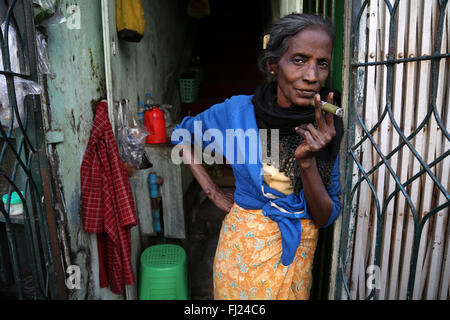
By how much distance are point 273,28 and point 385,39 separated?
1.57 feet

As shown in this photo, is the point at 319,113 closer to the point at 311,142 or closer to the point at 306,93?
the point at 311,142

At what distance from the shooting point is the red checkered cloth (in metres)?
1.95

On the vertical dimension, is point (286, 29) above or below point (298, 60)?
above

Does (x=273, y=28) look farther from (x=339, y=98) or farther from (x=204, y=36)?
(x=204, y=36)

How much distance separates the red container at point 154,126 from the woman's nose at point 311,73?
182 centimetres

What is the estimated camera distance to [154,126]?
2787 millimetres

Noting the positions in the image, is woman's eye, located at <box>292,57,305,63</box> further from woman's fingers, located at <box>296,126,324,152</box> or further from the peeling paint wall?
the peeling paint wall

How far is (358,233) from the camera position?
147 centimetres

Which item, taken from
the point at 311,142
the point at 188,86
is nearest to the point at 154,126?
the point at 311,142

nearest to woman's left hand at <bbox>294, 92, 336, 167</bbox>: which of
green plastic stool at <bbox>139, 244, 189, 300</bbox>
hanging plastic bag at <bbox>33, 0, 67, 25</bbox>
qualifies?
hanging plastic bag at <bbox>33, 0, 67, 25</bbox>

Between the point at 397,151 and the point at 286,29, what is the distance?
2.13ft

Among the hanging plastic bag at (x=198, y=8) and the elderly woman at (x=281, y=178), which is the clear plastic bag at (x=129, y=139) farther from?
the hanging plastic bag at (x=198, y=8)

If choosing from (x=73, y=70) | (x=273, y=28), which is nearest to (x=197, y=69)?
(x=73, y=70)

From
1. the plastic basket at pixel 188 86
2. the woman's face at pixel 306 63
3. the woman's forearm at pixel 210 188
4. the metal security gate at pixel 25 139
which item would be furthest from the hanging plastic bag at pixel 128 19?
the plastic basket at pixel 188 86
